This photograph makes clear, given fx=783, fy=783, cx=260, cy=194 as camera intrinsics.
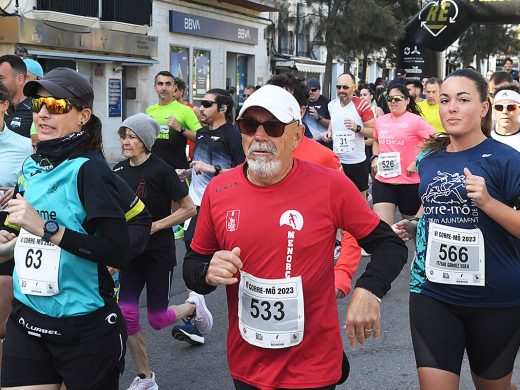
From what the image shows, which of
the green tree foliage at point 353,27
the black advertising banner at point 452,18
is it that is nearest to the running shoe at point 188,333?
the black advertising banner at point 452,18

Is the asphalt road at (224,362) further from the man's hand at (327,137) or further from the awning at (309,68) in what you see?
the awning at (309,68)

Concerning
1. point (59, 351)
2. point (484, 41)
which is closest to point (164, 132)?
point (59, 351)

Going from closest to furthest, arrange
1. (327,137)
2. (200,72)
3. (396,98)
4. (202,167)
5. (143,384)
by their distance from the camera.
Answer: (143,384) < (202,167) < (396,98) < (327,137) < (200,72)

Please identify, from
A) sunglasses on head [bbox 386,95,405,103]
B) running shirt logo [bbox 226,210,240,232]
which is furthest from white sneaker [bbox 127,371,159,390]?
sunglasses on head [bbox 386,95,405,103]

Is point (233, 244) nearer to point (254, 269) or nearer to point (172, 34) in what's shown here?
point (254, 269)

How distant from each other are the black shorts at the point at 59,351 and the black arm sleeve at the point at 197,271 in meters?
0.46

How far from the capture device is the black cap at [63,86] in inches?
125

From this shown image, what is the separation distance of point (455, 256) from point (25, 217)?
76.6 inches

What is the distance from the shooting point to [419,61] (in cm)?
2481

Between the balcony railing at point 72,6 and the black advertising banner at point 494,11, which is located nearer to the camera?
the balcony railing at point 72,6

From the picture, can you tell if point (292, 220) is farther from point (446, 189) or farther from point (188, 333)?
point (188, 333)

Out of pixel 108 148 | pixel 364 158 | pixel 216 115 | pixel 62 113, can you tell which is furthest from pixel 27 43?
pixel 62 113

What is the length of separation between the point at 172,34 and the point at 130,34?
3.04 m

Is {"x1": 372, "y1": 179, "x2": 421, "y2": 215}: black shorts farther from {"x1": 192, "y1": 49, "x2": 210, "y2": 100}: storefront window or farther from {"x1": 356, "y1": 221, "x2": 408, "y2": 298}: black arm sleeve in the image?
{"x1": 192, "y1": 49, "x2": 210, "y2": 100}: storefront window
